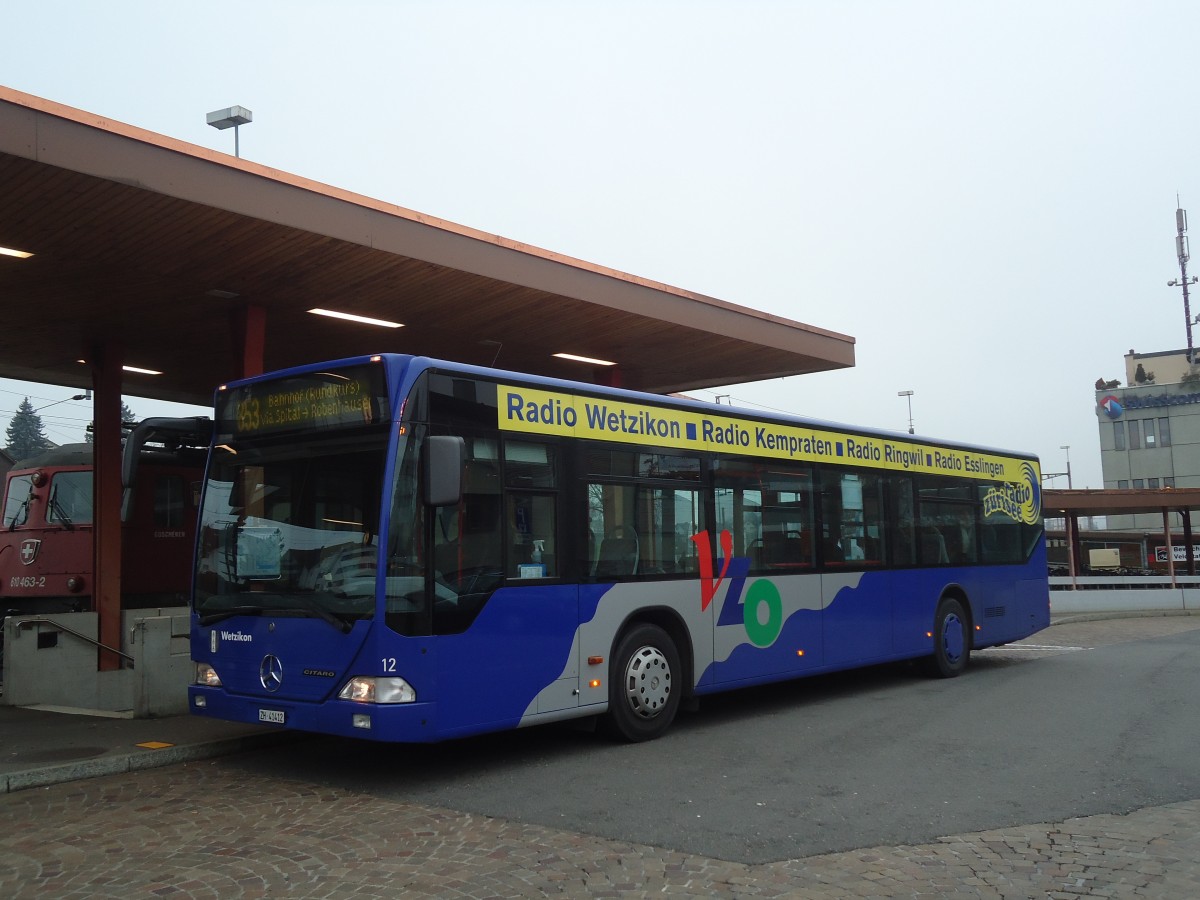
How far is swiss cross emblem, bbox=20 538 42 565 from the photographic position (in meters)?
14.5

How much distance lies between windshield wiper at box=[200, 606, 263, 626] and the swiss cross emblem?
773cm

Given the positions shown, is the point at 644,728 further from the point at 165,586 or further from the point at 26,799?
the point at 165,586

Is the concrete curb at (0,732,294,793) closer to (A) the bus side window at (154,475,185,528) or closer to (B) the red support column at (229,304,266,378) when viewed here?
(B) the red support column at (229,304,266,378)

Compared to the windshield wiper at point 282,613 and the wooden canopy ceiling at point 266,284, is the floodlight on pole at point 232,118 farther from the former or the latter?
the windshield wiper at point 282,613

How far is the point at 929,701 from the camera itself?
462 inches

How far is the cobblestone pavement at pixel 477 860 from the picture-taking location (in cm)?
525

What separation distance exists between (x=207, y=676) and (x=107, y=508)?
5.87 metres

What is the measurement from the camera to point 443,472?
727 cm

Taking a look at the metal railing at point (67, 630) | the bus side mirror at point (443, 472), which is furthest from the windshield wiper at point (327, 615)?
the metal railing at point (67, 630)

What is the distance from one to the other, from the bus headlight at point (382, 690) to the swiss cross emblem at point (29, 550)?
9.45 m

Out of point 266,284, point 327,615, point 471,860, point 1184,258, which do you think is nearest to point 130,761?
point 327,615

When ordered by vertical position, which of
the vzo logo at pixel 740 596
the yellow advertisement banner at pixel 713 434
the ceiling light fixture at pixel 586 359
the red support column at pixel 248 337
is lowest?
the vzo logo at pixel 740 596

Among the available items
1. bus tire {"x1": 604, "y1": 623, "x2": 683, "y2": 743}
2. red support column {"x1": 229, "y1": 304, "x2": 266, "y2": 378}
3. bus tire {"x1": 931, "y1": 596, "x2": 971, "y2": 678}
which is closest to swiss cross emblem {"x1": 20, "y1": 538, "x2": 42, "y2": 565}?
red support column {"x1": 229, "y1": 304, "x2": 266, "y2": 378}

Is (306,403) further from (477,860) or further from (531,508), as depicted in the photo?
(477,860)
